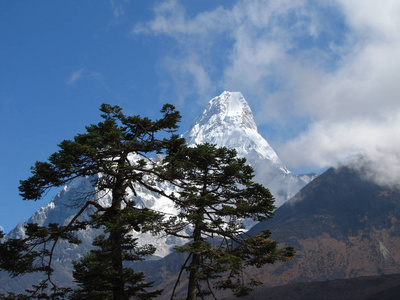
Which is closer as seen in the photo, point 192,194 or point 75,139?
point 192,194

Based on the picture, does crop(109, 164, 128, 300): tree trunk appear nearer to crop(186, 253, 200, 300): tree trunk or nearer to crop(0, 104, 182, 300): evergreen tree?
crop(0, 104, 182, 300): evergreen tree

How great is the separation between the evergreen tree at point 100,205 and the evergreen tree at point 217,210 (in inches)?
68.9

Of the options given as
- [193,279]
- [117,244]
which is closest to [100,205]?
[117,244]

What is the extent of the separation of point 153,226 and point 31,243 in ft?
22.5

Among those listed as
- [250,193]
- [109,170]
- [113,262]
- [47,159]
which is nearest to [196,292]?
[113,262]

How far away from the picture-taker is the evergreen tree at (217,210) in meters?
21.8

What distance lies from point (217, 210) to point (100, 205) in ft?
23.1

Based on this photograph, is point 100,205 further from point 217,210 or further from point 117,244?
point 217,210

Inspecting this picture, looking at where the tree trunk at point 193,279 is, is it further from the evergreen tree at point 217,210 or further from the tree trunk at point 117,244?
the tree trunk at point 117,244

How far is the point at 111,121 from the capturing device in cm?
2636

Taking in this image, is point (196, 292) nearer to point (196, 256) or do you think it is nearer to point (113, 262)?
point (196, 256)

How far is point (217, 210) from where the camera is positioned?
23453 mm

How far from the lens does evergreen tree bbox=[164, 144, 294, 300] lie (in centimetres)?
2178

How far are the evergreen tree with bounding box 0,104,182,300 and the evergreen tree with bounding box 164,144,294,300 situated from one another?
175cm
